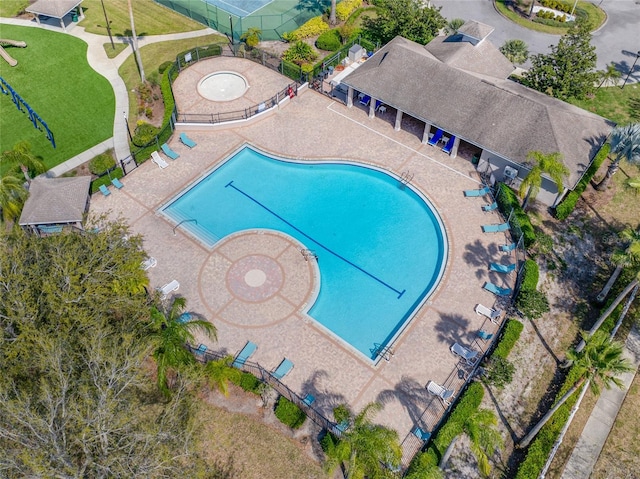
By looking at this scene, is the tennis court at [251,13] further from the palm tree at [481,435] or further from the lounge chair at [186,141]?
the palm tree at [481,435]

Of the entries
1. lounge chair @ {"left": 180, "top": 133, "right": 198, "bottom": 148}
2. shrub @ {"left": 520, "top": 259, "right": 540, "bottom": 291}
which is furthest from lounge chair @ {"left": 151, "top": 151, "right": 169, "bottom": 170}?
shrub @ {"left": 520, "top": 259, "right": 540, "bottom": 291}

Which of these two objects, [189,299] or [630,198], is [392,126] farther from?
[189,299]

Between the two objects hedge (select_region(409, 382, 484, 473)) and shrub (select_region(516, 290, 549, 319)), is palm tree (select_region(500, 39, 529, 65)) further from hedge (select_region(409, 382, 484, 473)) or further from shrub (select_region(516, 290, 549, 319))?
hedge (select_region(409, 382, 484, 473))

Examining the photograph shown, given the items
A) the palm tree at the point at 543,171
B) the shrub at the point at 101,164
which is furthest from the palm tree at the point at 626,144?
the shrub at the point at 101,164

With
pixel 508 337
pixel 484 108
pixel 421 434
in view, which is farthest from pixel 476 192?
pixel 421 434

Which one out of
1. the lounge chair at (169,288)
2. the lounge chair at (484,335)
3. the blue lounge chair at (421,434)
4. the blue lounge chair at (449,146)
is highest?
the blue lounge chair at (449,146)

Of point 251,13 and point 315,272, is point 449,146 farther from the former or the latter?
point 251,13
